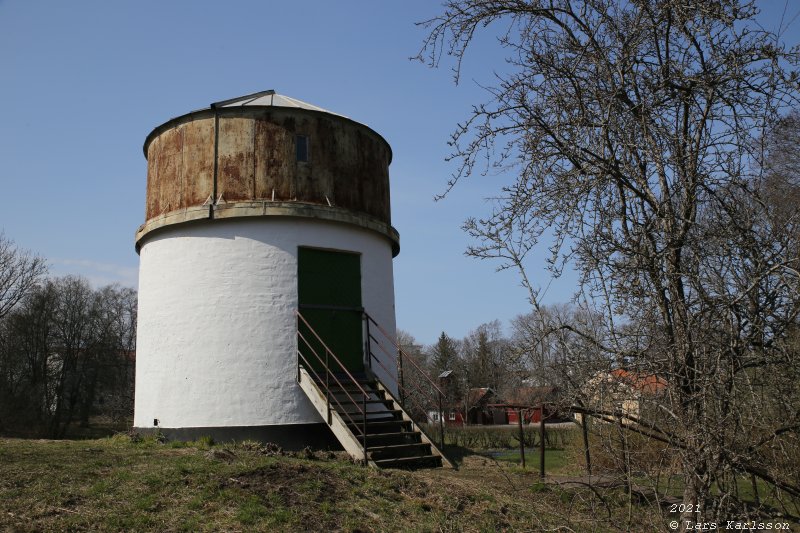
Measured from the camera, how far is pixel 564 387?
449cm

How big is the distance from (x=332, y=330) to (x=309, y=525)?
626cm

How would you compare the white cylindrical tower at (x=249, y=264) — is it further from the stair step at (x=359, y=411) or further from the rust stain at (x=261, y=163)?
the stair step at (x=359, y=411)

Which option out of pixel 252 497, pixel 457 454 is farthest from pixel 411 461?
pixel 252 497

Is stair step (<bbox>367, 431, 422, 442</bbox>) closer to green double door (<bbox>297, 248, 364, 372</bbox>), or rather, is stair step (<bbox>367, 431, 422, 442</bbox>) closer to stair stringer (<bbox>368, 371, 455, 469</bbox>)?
stair stringer (<bbox>368, 371, 455, 469</bbox>)

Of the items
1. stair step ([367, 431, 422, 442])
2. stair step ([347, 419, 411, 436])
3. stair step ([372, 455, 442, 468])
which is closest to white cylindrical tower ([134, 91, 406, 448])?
stair step ([347, 419, 411, 436])

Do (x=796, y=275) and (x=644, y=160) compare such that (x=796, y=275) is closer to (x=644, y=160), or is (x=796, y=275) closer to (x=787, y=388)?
(x=787, y=388)

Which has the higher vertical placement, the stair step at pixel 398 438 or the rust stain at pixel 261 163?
the rust stain at pixel 261 163

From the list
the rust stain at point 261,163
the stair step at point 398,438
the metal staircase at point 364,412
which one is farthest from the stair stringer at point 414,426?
the rust stain at point 261,163

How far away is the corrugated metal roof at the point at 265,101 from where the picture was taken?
43.4 ft

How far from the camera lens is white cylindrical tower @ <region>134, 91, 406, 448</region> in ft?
38.5

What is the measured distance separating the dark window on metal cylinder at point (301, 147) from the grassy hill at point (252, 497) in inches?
234

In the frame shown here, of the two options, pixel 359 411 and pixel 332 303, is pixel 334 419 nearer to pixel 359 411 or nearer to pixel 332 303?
pixel 359 411

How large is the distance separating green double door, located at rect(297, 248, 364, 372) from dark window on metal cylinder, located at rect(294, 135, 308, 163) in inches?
73.7

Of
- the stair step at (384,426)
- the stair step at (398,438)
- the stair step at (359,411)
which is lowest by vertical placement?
the stair step at (398,438)
